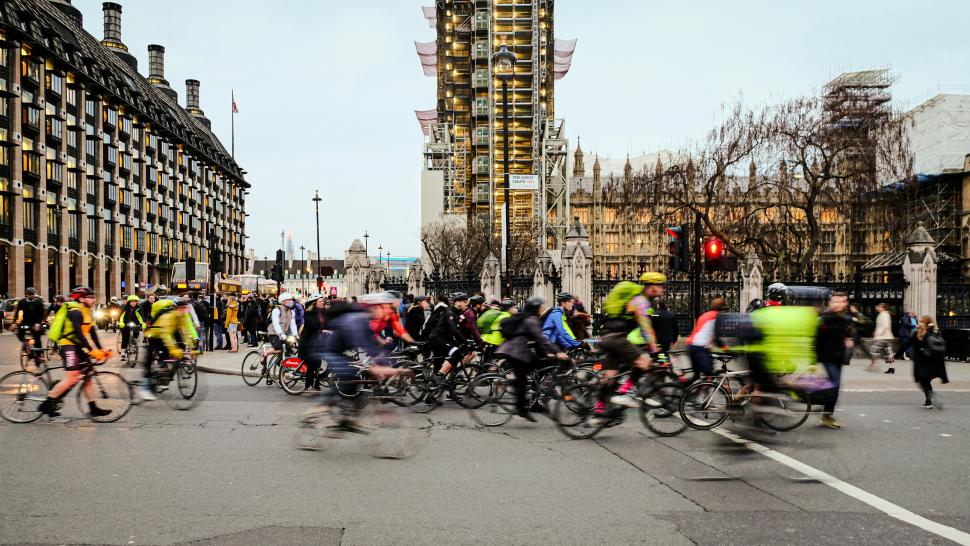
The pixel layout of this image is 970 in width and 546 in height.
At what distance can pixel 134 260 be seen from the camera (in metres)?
73.4

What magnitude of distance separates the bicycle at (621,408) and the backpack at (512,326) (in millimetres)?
976

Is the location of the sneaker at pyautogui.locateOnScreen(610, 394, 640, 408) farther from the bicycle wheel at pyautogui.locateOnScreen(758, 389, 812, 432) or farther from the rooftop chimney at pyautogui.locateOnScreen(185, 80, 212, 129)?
the rooftop chimney at pyautogui.locateOnScreen(185, 80, 212, 129)

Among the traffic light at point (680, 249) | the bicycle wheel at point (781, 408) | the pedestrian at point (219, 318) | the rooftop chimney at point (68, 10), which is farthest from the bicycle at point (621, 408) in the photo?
the rooftop chimney at point (68, 10)

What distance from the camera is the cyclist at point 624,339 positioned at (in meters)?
8.98

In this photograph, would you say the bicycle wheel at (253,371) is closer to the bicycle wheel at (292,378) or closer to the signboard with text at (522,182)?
the bicycle wheel at (292,378)

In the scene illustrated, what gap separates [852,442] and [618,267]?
295 feet

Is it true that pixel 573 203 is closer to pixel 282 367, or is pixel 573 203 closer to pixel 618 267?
pixel 618 267

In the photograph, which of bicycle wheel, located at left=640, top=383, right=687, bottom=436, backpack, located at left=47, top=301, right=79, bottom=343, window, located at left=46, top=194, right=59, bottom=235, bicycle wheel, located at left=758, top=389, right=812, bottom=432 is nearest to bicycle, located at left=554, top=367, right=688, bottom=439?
bicycle wheel, located at left=640, top=383, right=687, bottom=436

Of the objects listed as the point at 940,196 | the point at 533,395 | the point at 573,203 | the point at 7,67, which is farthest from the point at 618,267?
the point at 533,395

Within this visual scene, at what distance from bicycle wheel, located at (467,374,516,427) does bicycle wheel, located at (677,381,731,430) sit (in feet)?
7.45

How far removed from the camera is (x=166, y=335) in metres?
11.4

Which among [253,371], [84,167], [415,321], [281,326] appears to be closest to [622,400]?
[281,326]

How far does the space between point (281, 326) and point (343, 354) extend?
6.23m

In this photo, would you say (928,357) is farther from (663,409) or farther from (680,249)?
(663,409)
